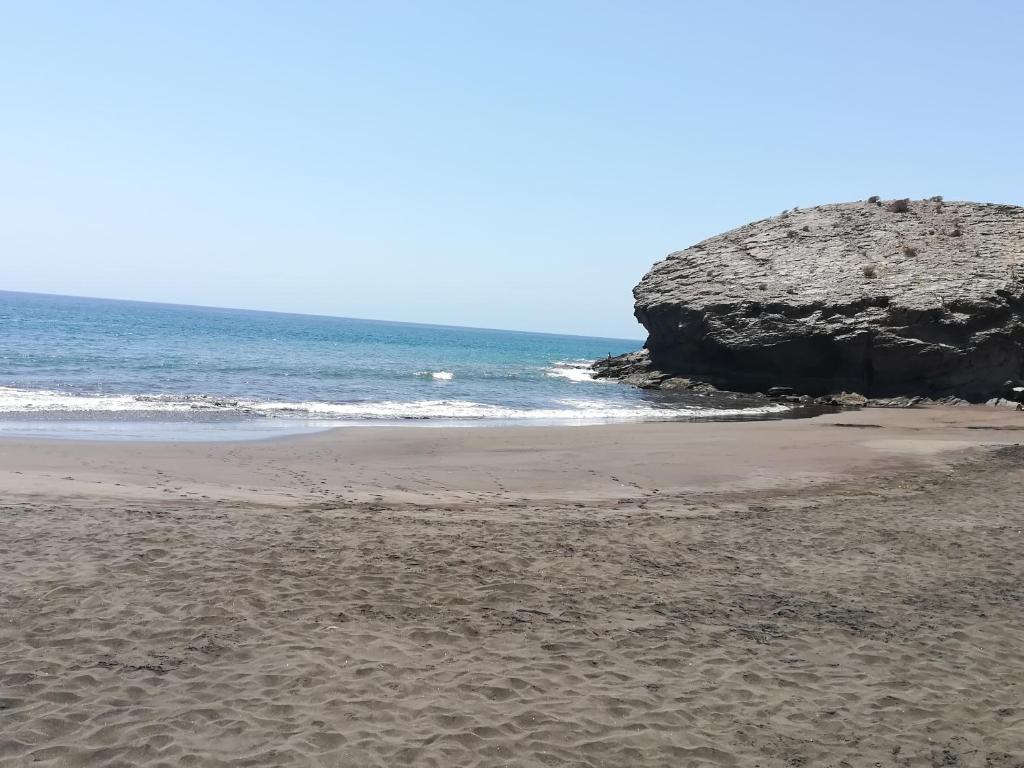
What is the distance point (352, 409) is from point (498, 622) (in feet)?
59.6

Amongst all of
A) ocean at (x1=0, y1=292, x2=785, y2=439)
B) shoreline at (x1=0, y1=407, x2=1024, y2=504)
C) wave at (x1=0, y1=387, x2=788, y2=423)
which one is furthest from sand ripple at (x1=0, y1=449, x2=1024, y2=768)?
wave at (x1=0, y1=387, x2=788, y2=423)

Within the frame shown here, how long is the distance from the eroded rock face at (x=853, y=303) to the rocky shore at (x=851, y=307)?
0.18 ft

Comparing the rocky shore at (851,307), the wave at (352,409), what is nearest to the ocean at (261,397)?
the wave at (352,409)

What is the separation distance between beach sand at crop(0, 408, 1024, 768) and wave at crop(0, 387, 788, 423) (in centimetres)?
905

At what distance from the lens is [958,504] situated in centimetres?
1107

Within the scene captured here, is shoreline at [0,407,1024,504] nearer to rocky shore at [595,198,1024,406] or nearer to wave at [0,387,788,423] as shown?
wave at [0,387,788,423]

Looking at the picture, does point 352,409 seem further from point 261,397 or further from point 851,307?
point 851,307

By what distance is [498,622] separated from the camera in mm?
6301

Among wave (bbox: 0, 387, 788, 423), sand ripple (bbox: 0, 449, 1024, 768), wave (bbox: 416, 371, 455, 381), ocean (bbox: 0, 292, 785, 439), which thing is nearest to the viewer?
sand ripple (bbox: 0, 449, 1024, 768)

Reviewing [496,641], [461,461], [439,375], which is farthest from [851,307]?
[496,641]

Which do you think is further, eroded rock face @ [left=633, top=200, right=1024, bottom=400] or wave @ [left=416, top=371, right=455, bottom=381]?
wave @ [left=416, top=371, right=455, bottom=381]

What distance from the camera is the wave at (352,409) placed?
813 inches

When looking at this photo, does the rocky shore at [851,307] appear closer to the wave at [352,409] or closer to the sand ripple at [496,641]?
the wave at [352,409]

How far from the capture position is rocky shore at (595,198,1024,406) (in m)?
29.1
